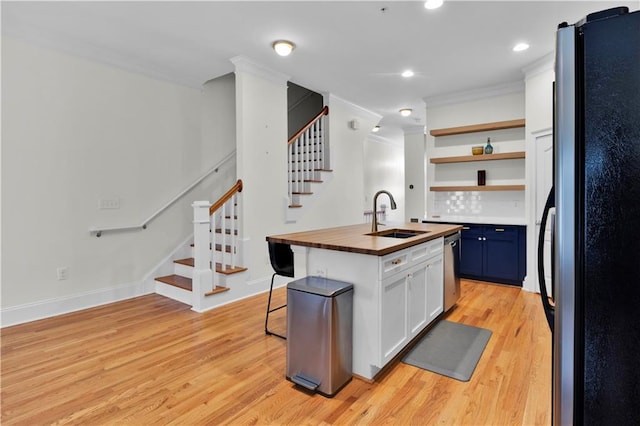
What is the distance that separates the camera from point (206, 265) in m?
3.71

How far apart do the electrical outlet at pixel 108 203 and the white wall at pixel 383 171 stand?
528cm

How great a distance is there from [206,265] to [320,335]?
2041 millimetres

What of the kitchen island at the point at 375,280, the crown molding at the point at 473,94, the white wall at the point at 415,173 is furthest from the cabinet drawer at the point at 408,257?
the white wall at the point at 415,173

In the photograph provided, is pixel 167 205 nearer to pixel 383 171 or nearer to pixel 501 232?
pixel 501 232

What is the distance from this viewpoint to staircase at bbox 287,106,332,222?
16.5ft

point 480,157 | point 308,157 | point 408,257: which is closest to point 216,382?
point 408,257

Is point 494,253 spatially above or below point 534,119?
below

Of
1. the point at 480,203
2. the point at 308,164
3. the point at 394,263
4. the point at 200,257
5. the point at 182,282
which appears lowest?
the point at 182,282

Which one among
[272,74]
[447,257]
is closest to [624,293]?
[447,257]

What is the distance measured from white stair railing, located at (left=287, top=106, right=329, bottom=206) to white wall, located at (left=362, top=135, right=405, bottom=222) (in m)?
2.78

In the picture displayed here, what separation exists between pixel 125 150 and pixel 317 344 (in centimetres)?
337

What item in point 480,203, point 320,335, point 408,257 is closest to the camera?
point 320,335

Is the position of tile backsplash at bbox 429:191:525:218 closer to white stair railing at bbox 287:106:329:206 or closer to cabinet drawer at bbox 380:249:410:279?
white stair railing at bbox 287:106:329:206

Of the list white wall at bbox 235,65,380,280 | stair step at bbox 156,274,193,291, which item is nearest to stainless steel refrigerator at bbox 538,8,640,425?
white wall at bbox 235,65,380,280
